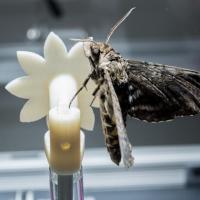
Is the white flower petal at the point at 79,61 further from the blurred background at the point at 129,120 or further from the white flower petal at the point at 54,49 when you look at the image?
the blurred background at the point at 129,120

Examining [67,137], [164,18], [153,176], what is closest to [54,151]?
[67,137]

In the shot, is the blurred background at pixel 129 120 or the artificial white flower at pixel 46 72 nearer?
the artificial white flower at pixel 46 72

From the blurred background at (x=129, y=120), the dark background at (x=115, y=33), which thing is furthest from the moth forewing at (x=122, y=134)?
the dark background at (x=115, y=33)

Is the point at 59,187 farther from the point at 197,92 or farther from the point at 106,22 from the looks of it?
the point at 106,22

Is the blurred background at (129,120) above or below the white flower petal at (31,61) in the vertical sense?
above

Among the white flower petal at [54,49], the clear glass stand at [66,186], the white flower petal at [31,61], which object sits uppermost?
the white flower petal at [54,49]

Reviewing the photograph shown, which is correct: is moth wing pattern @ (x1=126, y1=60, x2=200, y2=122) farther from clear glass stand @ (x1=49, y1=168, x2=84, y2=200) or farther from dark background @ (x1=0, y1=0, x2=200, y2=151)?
dark background @ (x1=0, y1=0, x2=200, y2=151)
